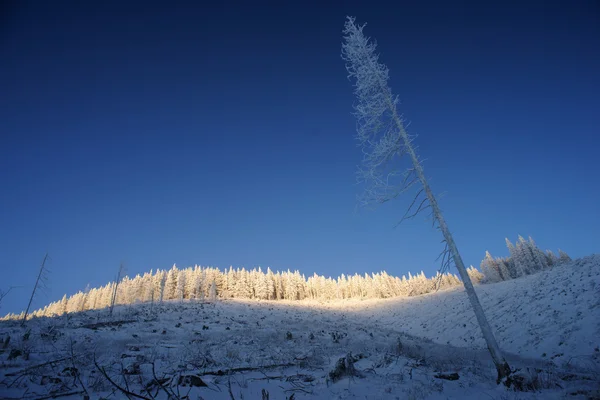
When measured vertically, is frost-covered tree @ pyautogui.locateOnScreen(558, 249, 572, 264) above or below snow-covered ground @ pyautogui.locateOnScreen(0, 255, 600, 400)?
above

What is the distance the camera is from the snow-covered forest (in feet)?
256

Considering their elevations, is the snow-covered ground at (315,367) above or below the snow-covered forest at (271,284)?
below

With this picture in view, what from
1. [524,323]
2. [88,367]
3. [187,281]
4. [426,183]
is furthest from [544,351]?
[187,281]

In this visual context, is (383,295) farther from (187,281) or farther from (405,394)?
(405,394)

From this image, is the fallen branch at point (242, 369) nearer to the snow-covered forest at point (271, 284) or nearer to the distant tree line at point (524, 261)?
the snow-covered forest at point (271, 284)

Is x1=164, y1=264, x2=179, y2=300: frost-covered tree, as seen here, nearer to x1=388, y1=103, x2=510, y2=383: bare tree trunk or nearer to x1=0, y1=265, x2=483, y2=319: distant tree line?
x1=0, y1=265, x2=483, y2=319: distant tree line

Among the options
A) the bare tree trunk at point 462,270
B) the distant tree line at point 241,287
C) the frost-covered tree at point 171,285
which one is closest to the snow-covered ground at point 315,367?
the bare tree trunk at point 462,270

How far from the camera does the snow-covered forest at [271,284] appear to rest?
256 ft

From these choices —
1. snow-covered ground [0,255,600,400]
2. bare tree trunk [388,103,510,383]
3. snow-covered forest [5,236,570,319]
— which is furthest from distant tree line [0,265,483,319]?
bare tree trunk [388,103,510,383]

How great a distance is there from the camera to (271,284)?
302 feet

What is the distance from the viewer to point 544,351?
1477cm

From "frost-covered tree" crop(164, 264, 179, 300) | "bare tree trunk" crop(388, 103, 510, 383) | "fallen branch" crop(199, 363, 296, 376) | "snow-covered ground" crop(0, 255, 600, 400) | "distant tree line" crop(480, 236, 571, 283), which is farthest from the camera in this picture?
"frost-covered tree" crop(164, 264, 179, 300)

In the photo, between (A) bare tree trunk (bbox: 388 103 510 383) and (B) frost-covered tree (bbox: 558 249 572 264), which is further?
(B) frost-covered tree (bbox: 558 249 572 264)

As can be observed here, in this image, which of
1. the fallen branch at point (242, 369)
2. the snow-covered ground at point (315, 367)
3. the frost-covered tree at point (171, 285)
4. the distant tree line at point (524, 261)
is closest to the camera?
the snow-covered ground at point (315, 367)
